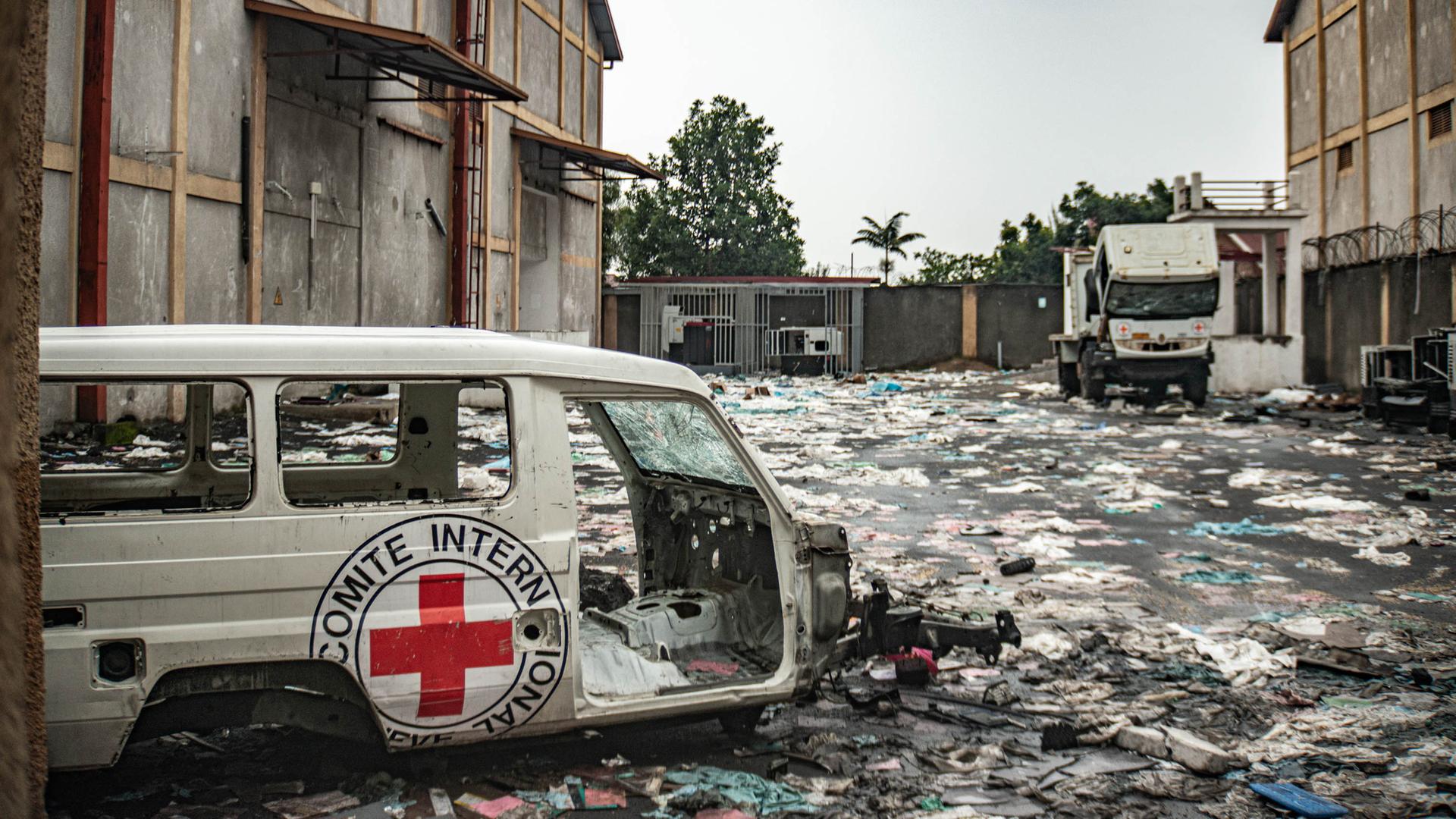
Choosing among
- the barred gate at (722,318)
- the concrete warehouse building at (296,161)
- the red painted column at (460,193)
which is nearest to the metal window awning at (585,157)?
the concrete warehouse building at (296,161)

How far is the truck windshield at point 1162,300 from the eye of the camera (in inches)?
782

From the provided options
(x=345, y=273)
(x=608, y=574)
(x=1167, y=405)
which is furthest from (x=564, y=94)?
(x=608, y=574)

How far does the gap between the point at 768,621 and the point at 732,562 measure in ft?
1.04

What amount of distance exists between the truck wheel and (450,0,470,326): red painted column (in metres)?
13.1

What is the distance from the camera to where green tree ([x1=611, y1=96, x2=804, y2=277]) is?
4744 centimetres

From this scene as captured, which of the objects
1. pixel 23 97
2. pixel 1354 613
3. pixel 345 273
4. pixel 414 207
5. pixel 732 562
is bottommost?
pixel 1354 613

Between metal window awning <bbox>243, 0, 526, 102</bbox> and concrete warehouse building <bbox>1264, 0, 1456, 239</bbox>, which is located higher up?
concrete warehouse building <bbox>1264, 0, 1456, 239</bbox>

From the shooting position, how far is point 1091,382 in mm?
20766

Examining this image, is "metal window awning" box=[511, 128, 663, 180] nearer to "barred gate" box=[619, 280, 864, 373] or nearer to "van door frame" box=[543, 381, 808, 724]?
"barred gate" box=[619, 280, 864, 373]

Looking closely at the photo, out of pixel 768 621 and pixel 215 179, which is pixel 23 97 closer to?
pixel 768 621

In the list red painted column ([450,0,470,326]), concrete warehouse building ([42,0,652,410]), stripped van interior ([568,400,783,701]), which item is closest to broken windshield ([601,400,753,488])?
stripped van interior ([568,400,783,701])

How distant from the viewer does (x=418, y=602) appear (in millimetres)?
3189

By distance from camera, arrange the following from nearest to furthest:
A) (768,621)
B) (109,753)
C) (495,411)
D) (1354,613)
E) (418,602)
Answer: (109,753), (418,602), (768,621), (1354,613), (495,411)

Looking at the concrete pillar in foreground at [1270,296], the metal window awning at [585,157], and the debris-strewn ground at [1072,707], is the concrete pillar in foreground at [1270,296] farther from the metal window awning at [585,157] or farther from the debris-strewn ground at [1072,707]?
the debris-strewn ground at [1072,707]
